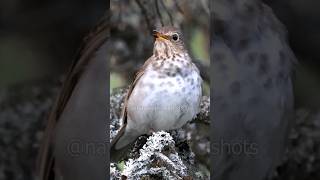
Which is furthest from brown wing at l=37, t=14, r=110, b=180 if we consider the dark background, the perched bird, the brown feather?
the perched bird

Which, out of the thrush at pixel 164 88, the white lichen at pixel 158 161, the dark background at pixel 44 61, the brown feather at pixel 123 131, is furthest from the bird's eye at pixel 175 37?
the white lichen at pixel 158 161

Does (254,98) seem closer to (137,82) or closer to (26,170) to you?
(137,82)

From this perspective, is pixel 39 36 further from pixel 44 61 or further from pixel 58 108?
pixel 58 108

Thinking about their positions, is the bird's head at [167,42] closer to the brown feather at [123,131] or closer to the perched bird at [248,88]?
the brown feather at [123,131]

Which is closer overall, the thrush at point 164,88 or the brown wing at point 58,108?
the thrush at point 164,88

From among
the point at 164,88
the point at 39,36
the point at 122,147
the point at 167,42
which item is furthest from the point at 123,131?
the point at 39,36

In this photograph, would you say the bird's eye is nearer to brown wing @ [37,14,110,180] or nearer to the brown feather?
the brown feather

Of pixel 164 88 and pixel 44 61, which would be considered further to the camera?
pixel 44 61
